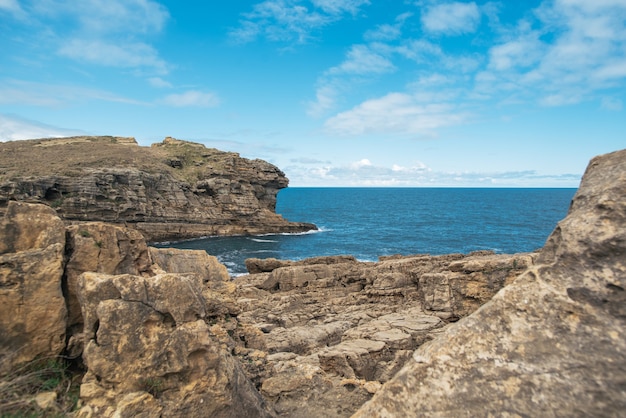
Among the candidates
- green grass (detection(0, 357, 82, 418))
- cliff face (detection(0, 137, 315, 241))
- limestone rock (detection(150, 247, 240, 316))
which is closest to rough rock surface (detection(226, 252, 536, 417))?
limestone rock (detection(150, 247, 240, 316))

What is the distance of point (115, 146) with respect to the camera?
82562 millimetres

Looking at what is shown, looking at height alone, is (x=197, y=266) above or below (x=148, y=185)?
below

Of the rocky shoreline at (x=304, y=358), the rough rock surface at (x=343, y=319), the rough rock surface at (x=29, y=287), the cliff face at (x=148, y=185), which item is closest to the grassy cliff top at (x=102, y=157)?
the cliff face at (x=148, y=185)

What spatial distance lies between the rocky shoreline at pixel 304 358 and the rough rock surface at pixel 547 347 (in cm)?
1

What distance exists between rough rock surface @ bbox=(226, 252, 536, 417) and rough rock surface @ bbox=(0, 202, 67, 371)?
14.1 feet

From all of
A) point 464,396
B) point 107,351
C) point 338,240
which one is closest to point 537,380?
point 464,396

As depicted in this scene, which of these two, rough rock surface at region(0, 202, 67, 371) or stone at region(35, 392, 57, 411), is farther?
rough rock surface at region(0, 202, 67, 371)

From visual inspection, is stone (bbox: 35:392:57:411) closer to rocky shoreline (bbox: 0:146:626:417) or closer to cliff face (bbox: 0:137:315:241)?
rocky shoreline (bbox: 0:146:626:417)

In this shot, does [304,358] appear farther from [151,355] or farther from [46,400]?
[46,400]

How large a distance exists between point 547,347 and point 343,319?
14.6m

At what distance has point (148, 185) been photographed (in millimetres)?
66562

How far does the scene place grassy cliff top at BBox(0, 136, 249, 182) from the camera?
201 feet

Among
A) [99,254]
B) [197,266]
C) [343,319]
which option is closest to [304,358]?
[343,319]

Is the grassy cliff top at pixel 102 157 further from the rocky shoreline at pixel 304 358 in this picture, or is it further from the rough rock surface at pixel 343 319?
the rocky shoreline at pixel 304 358
